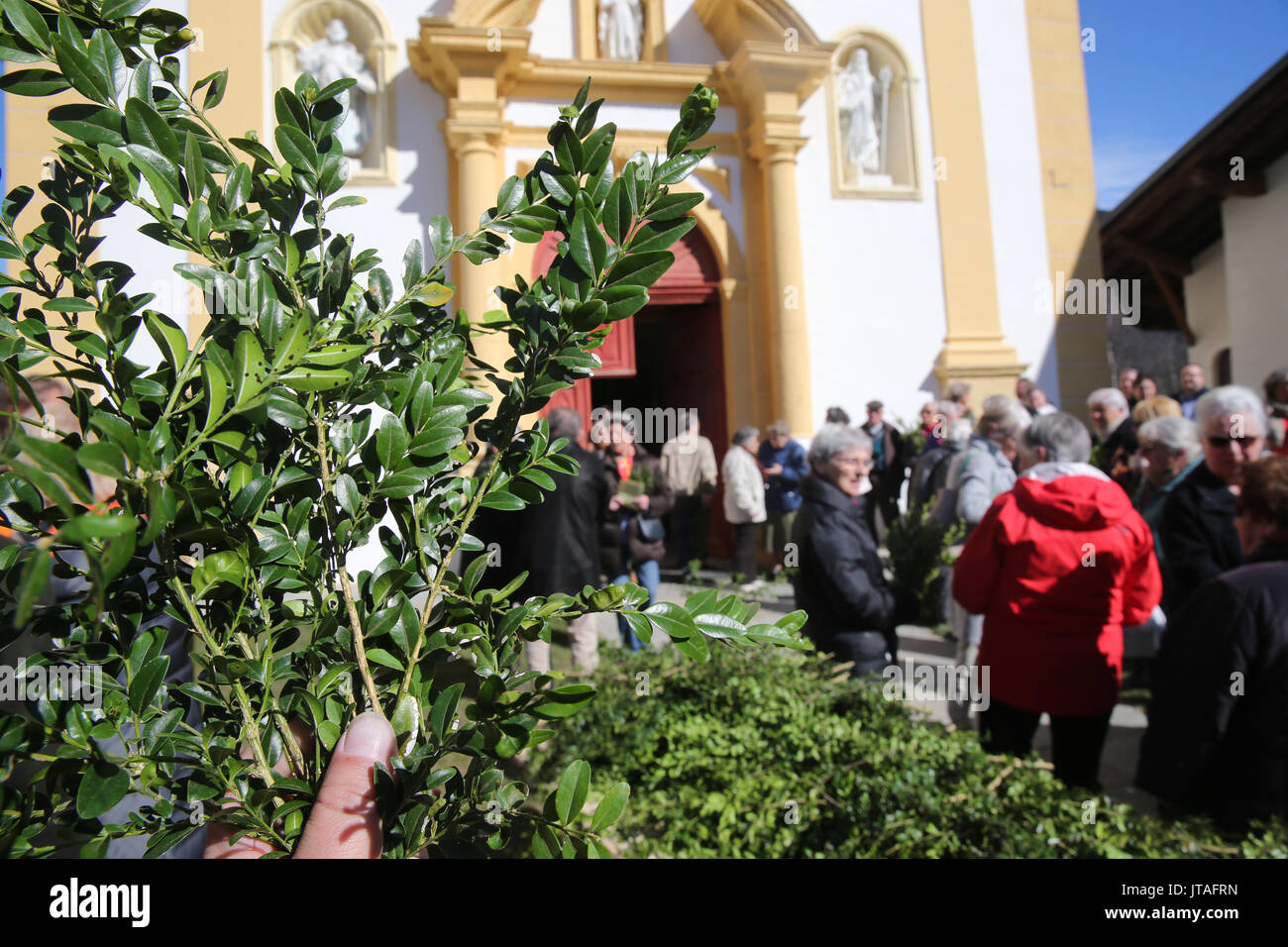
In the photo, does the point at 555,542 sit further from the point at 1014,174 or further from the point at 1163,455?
the point at 1014,174

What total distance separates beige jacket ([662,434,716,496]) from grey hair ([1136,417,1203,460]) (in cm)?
411

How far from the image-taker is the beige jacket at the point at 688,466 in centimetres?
773

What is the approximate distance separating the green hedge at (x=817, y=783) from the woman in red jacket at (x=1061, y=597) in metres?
0.46

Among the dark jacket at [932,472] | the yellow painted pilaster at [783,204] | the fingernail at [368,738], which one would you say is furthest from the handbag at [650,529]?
the fingernail at [368,738]

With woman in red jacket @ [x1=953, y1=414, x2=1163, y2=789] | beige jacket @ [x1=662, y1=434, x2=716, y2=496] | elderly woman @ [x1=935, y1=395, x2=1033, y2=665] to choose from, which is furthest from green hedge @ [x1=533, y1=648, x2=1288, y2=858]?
beige jacket @ [x1=662, y1=434, x2=716, y2=496]

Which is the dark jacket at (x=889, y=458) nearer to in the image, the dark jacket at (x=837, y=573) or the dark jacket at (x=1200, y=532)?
the dark jacket at (x=1200, y=532)

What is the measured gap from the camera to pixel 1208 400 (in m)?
3.55

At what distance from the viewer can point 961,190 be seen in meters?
9.30

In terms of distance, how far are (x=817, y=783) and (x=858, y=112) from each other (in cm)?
839

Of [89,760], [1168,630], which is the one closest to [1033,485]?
[1168,630]

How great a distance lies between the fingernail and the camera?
2.10 feet

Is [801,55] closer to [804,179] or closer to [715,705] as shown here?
[804,179]

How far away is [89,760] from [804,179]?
9394 millimetres

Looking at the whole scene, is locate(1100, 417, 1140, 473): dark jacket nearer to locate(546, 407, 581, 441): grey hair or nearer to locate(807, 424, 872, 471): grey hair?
locate(807, 424, 872, 471): grey hair
